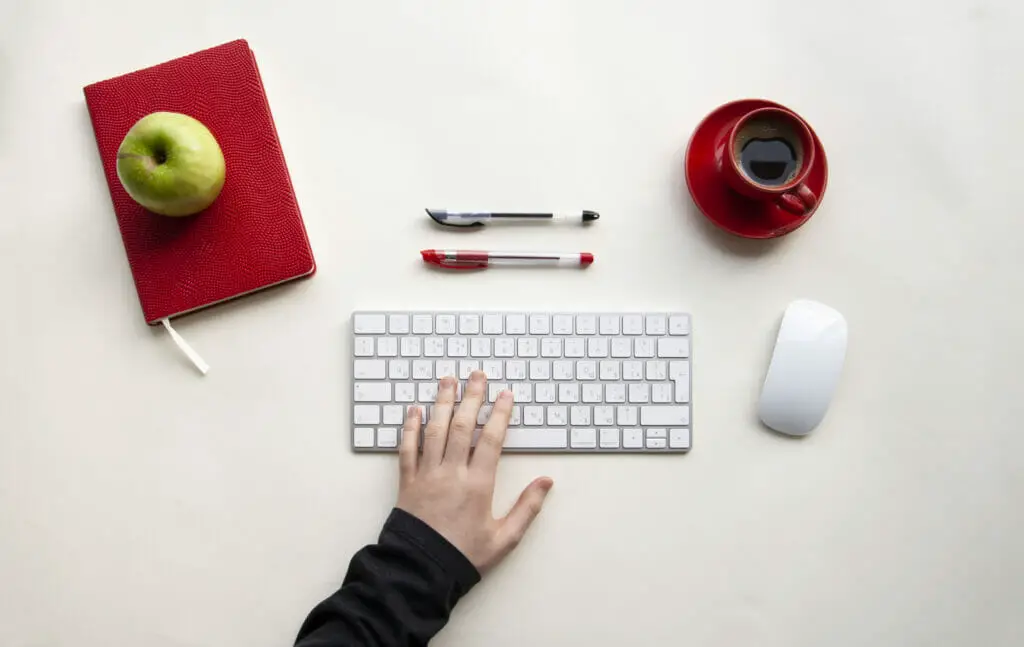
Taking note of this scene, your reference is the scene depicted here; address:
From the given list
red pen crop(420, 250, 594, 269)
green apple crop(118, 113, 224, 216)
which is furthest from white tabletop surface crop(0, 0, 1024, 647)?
green apple crop(118, 113, 224, 216)

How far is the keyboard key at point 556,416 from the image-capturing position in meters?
0.87

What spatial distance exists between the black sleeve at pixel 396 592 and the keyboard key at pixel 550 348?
0.26 metres

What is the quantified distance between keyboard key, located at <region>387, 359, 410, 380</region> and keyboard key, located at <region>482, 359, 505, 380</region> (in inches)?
3.8

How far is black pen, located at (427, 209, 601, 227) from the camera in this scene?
877 mm

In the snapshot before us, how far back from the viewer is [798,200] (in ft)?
2.70

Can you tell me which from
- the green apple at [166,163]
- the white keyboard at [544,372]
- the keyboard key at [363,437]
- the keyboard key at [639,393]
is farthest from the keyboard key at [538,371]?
the green apple at [166,163]

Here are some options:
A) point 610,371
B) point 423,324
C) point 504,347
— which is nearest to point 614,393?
point 610,371

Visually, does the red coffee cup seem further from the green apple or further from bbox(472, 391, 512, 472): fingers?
the green apple

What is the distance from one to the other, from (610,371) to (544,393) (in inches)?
3.5

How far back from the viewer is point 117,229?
0.90 metres

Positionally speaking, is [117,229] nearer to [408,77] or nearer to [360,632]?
[408,77]

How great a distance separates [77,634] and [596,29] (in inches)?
39.6

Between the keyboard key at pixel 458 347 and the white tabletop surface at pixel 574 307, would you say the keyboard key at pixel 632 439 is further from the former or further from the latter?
the keyboard key at pixel 458 347

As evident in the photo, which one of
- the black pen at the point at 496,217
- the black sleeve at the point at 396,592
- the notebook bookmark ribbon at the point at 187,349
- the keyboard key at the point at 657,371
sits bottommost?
the black sleeve at the point at 396,592
